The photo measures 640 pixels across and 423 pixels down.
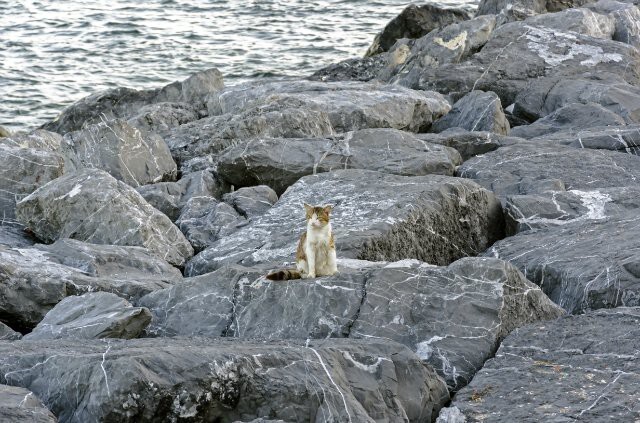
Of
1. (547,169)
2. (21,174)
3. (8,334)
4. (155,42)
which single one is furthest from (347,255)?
(155,42)

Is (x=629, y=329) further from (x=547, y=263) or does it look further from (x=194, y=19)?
(x=194, y=19)

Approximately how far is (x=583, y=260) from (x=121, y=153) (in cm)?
659

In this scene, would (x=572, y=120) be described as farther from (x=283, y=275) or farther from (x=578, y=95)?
(x=283, y=275)

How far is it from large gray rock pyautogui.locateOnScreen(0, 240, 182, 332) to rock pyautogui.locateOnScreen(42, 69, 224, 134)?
8.92 m

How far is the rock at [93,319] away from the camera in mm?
8258

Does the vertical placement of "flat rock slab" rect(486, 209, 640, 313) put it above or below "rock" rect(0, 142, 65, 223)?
above

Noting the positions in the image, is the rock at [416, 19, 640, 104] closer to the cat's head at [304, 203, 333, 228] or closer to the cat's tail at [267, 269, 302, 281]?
the cat's head at [304, 203, 333, 228]

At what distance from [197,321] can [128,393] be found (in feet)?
7.60

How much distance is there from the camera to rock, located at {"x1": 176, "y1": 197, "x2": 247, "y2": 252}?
1170cm

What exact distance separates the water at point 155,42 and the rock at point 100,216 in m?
10.6

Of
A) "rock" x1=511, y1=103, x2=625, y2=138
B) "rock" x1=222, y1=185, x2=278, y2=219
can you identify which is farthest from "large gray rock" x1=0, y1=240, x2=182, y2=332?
"rock" x1=511, y1=103, x2=625, y2=138

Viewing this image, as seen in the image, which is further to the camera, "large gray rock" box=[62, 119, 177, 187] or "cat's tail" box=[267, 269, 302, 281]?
"large gray rock" box=[62, 119, 177, 187]

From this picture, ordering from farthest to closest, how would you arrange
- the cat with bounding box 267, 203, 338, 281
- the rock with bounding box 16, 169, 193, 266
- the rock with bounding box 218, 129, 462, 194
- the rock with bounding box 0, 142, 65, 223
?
the rock with bounding box 218, 129, 462, 194 < the rock with bounding box 0, 142, 65, 223 < the rock with bounding box 16, 169, 193, 266 < the cat with bounding box 267, 203, 338, 281

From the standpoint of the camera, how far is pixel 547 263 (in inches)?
383
